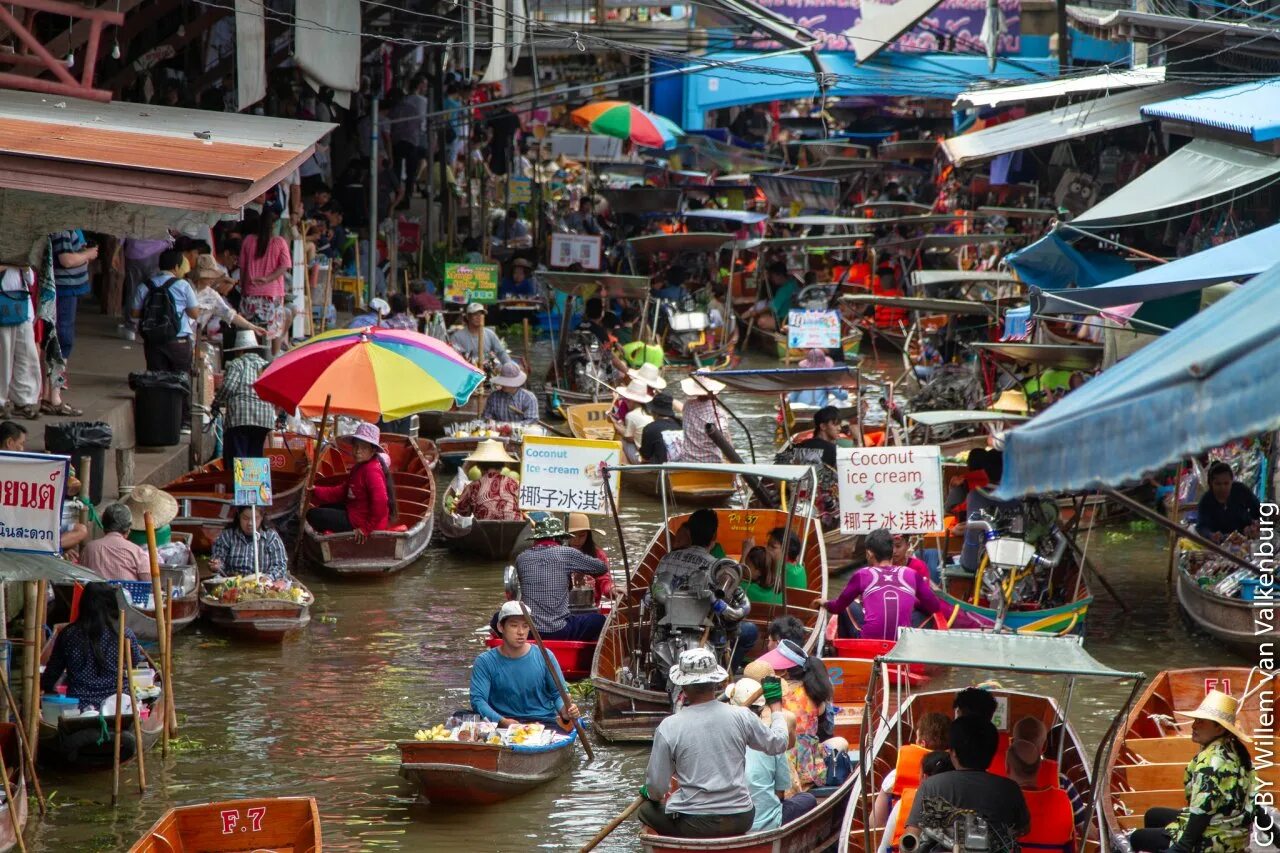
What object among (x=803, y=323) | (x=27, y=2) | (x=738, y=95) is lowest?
(x=803, y=323)

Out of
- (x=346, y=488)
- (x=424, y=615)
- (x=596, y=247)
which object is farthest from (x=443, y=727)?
(x=596, y=247)

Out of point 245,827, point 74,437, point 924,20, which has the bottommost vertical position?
point 245,827

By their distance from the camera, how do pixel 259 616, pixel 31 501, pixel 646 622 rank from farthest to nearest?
pixel 259 616
pixel 646 622
pixel 31 501

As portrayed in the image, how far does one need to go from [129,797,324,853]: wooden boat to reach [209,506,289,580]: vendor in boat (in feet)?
16.5

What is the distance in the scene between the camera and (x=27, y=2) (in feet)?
37.4

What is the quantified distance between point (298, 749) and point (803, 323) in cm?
1131

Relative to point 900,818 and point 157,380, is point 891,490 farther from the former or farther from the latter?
point 157,380

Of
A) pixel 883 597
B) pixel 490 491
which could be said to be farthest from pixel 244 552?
pixel 883 597

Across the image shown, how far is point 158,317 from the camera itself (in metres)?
15.4

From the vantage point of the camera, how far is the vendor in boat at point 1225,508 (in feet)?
43.2

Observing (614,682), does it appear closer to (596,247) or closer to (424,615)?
(424,615)

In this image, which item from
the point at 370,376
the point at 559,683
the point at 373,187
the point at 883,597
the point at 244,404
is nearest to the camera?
the point at 559,683

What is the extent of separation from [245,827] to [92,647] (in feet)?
7.01

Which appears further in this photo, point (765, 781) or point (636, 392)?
point (636, 392)
